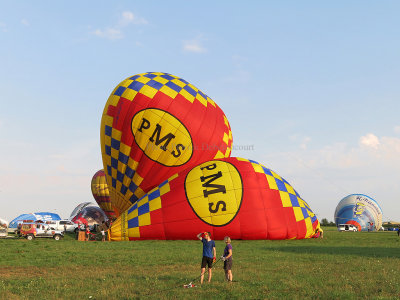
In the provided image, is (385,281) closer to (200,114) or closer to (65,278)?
(65,278)

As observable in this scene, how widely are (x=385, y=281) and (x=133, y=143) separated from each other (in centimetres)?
1881

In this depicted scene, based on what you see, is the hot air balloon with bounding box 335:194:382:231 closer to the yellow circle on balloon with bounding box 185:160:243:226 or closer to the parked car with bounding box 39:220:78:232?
the parked car with bounding box 39:220:78:232

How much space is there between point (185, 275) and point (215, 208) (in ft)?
37.1

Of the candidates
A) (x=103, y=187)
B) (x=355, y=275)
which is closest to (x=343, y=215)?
(x=103, y=187)

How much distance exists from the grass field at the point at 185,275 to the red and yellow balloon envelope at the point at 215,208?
14.2 feet

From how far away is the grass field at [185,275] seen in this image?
31.7 ft

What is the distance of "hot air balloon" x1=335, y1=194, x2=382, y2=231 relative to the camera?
60537 mm

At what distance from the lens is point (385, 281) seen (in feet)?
36.4

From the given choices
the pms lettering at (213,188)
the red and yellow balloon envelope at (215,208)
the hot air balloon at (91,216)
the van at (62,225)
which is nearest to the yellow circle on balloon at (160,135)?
the red and yellow balloon envelope at (215,208)

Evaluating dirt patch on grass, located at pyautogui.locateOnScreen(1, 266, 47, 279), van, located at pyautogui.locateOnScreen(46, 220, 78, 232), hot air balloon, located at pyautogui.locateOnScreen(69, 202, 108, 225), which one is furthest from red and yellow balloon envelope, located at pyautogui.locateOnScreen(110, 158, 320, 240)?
hot air balloon, located at pyautogui.locateOnScreen(69, 202, 108, 225)

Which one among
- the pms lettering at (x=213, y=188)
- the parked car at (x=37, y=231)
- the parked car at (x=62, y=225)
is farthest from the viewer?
the parked car at (x=62, y=225)

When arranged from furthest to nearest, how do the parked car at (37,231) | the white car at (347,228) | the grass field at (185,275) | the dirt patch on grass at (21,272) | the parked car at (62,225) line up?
1. the white car at (347,228)
2. the parked car at (62,225)
3. the parked car at (37,231)
4. the dirt patch on grass at (21,272)
5. the grass field at (185,275)

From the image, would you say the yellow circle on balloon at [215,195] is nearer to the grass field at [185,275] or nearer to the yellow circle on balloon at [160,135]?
the yellow circle on balloon at [160,135]

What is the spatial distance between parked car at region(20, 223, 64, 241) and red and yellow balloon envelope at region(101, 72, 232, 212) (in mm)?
7437
